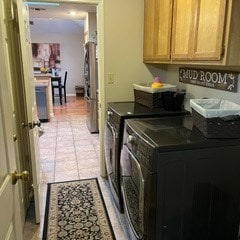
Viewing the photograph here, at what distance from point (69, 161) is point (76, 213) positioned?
1284mm

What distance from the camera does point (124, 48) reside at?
2703mm

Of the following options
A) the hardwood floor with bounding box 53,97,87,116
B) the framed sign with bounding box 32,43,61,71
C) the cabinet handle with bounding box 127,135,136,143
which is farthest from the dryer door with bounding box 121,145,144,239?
the framed sign with bounding box 32,43,61,71

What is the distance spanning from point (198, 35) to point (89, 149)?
2711 millimetres

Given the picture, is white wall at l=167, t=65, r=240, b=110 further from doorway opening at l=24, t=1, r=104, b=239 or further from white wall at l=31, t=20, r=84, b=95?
white wall at l=31, t=20, r=84, b=95

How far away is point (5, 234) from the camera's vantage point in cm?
95

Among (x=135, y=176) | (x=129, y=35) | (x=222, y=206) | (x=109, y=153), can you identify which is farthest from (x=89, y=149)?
(x=222, y=206)

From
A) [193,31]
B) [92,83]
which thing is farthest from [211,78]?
[92,83]

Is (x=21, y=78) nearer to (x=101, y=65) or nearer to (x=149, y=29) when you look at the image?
(x=101, y=65)

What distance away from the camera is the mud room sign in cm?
171

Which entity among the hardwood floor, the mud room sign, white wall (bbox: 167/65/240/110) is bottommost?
the hardwood floor

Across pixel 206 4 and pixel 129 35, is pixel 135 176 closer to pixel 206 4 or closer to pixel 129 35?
pixel 206 4

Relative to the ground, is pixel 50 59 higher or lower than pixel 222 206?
higher

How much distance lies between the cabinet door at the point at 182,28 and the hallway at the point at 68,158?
1552 millimetres

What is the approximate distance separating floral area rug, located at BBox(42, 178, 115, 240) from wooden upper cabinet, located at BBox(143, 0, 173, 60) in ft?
5.15
